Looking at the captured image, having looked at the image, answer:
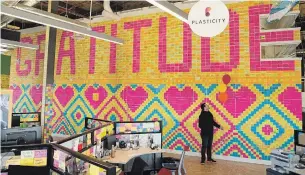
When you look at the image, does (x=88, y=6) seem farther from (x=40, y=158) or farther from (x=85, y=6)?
(x=40, y=158)

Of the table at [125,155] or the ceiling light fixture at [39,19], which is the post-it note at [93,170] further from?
the ceiling light fixture at [39,19]

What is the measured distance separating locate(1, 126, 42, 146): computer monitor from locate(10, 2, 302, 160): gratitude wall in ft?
12.4

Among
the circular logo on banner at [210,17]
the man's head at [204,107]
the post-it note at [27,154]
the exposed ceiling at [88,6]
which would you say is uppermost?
the exposed ceiling at [88,6]

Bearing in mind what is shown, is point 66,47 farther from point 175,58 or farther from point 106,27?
point 175,58

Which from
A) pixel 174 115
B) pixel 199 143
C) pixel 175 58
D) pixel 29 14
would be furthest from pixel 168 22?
pixel 29 14

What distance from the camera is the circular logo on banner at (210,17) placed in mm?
3252

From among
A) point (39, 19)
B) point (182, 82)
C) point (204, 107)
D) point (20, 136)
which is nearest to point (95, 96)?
point (182, 82)

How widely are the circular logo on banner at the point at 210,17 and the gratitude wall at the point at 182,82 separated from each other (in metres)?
4.56

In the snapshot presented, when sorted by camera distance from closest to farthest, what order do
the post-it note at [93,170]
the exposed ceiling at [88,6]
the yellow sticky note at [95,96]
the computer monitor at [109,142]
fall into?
1. the post-it note at [93,170]
2. the computer monitor at [109,142]
3. the exposed ceiling at [88,6]
4. the yellow sticky note at [95,96]

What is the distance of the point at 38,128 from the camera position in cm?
453

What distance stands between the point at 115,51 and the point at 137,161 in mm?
5861

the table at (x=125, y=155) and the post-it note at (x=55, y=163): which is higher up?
the post-it note at (x=55, y=163)

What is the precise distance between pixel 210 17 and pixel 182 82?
197 inches

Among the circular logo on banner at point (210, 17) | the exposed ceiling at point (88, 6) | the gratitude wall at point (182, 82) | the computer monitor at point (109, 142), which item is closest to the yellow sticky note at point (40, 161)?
the computer monitor at point (109, 142)
